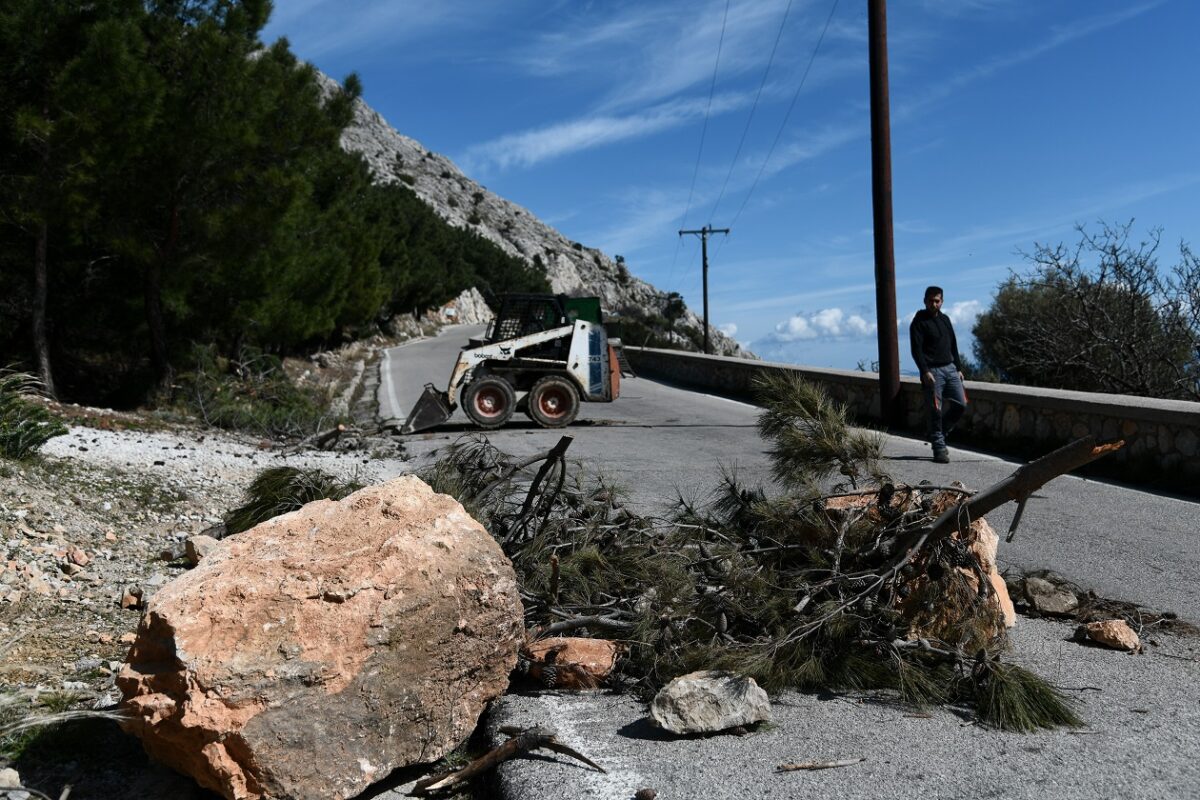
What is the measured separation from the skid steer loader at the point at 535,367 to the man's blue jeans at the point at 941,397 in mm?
5551

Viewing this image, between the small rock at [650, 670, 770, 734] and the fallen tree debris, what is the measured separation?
153 millimetres

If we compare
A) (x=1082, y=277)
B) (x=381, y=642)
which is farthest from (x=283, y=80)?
(x=381, y=642)

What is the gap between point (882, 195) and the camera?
14.3 meters

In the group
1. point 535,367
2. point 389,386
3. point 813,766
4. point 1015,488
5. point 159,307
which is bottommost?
point 813,766

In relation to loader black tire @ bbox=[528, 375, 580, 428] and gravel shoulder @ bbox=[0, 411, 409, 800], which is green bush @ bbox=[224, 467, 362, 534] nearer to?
gravel shoulder @ bbox=[0, 411, 409, 800]

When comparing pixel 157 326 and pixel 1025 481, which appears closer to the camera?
pixel 1025 481

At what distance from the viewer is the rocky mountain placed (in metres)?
103

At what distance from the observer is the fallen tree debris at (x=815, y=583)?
12.1 ft

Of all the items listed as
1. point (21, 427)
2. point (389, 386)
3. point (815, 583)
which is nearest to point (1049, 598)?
point (815, 583)

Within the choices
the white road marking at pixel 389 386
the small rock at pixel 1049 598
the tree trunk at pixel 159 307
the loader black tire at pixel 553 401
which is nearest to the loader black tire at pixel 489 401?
the loader black tire at pixel 553 401

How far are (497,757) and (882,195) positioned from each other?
12575 mm

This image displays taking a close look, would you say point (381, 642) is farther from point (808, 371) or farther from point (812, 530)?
Result: point (808, 371)

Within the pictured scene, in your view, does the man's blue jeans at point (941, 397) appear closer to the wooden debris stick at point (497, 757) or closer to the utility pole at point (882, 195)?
the utility pole at point (882, 195)

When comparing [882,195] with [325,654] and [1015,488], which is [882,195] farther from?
[325,654]
